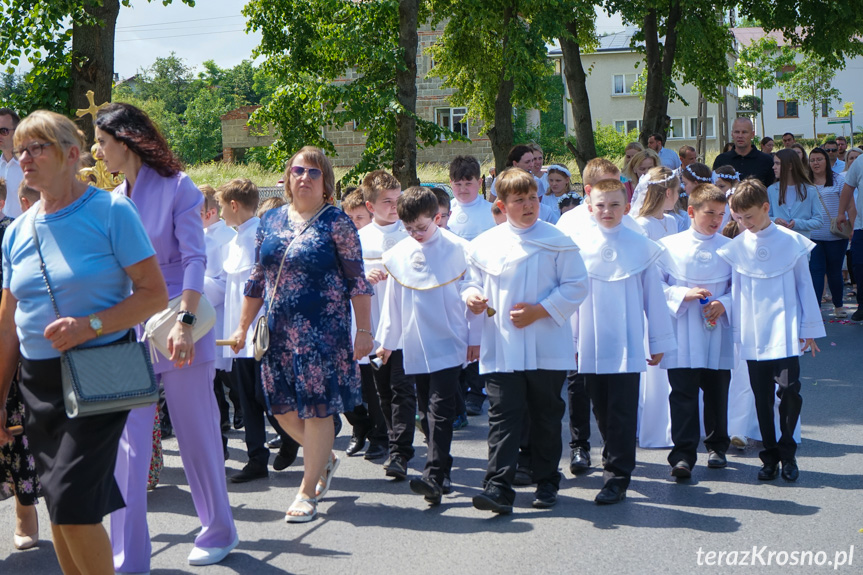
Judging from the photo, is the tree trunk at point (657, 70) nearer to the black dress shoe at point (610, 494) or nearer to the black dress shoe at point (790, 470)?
the black dress shoe at point (790, 470)

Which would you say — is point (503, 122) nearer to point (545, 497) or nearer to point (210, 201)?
point (210, 201)

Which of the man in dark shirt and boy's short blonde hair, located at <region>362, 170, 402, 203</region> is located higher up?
the man in dark shirt

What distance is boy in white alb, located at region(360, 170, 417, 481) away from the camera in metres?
6.79

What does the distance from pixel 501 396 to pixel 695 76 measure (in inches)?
760

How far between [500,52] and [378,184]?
1612 cm

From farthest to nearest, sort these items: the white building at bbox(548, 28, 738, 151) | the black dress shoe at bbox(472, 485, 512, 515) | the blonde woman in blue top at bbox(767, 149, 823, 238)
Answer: the white building at bbox(548, 28, 738, 151)
the blonde woman in blue top at bbox(767, 149, 823, 238)
the black dress shoe at bbox(472, 485, 512, 515)

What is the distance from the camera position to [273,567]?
5059 mm

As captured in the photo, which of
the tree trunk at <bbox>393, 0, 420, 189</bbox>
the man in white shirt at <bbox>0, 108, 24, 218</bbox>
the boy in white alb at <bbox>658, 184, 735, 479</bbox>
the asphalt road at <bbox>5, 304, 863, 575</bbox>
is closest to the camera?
the asphalt road at <bbox>5, 304, 863, 575</bbox>

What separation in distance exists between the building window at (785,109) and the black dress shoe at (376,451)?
8961 cm

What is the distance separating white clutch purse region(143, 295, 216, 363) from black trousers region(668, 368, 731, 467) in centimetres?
324

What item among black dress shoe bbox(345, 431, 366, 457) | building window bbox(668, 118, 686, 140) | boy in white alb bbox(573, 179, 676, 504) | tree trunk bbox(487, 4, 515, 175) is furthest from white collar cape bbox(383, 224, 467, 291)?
building window bbox(668, 118, 686, 140)

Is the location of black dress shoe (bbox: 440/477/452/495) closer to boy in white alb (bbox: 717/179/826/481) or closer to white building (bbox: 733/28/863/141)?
boy in white alb (bbox: 717/179/826/481)

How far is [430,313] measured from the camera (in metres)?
6.45

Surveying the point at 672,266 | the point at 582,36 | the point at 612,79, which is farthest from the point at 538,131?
the point at 672,266
